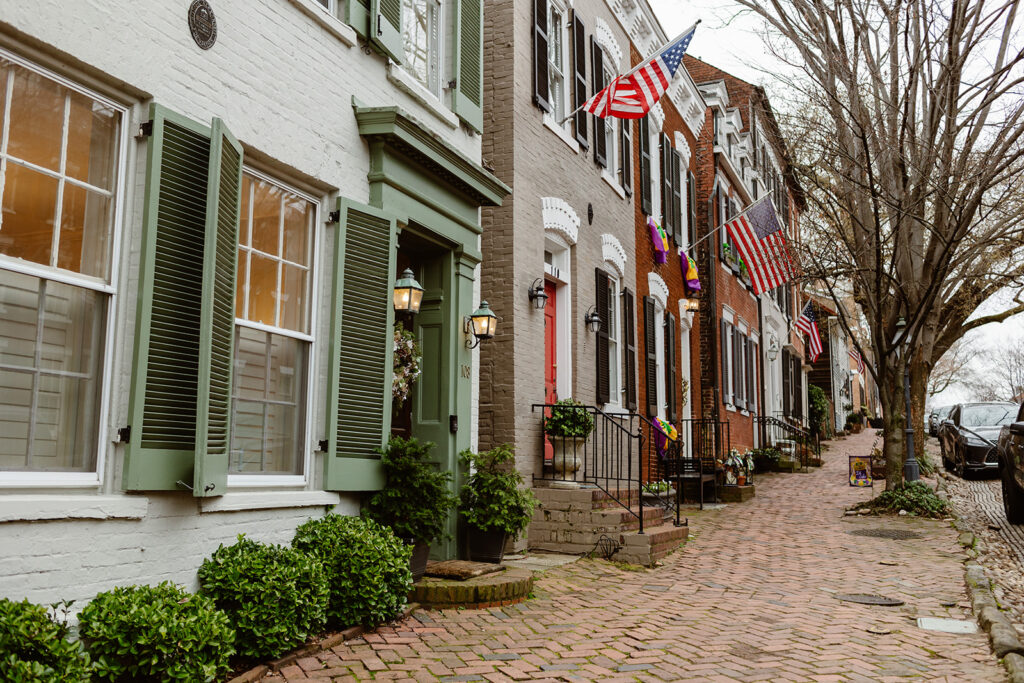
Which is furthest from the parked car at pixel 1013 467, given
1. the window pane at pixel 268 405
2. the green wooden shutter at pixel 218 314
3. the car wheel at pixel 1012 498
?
the green wooden shutter at pixel 218 314

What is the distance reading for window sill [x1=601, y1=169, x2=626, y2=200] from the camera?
1220 centimetres

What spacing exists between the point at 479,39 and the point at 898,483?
359 inches

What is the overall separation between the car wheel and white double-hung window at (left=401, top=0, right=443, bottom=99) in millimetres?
8710

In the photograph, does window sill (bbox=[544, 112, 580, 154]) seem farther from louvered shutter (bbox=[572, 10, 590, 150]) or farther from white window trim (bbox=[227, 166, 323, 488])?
white window trim (bbox=[227, 166, 323, 488])

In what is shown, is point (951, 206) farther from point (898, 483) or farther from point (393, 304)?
point (393, 304)

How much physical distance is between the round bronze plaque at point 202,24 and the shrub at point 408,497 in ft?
10.1

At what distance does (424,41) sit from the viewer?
8.19m

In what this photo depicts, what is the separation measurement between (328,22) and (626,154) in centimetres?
760

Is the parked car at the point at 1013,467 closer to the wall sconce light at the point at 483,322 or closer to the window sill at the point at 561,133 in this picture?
the window sill at the point at 561,133

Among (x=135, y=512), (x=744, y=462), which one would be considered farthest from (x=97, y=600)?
(x=744, y=462)

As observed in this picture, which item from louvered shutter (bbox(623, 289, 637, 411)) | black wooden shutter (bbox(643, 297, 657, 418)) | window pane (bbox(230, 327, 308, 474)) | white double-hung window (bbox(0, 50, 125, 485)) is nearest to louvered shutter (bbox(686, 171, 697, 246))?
black wooden shutter (bbox(643, 297, 657, 418))

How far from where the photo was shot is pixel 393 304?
6.87 m

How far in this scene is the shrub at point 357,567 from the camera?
18.1ft

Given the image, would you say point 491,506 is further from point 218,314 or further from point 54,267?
point 54,267
